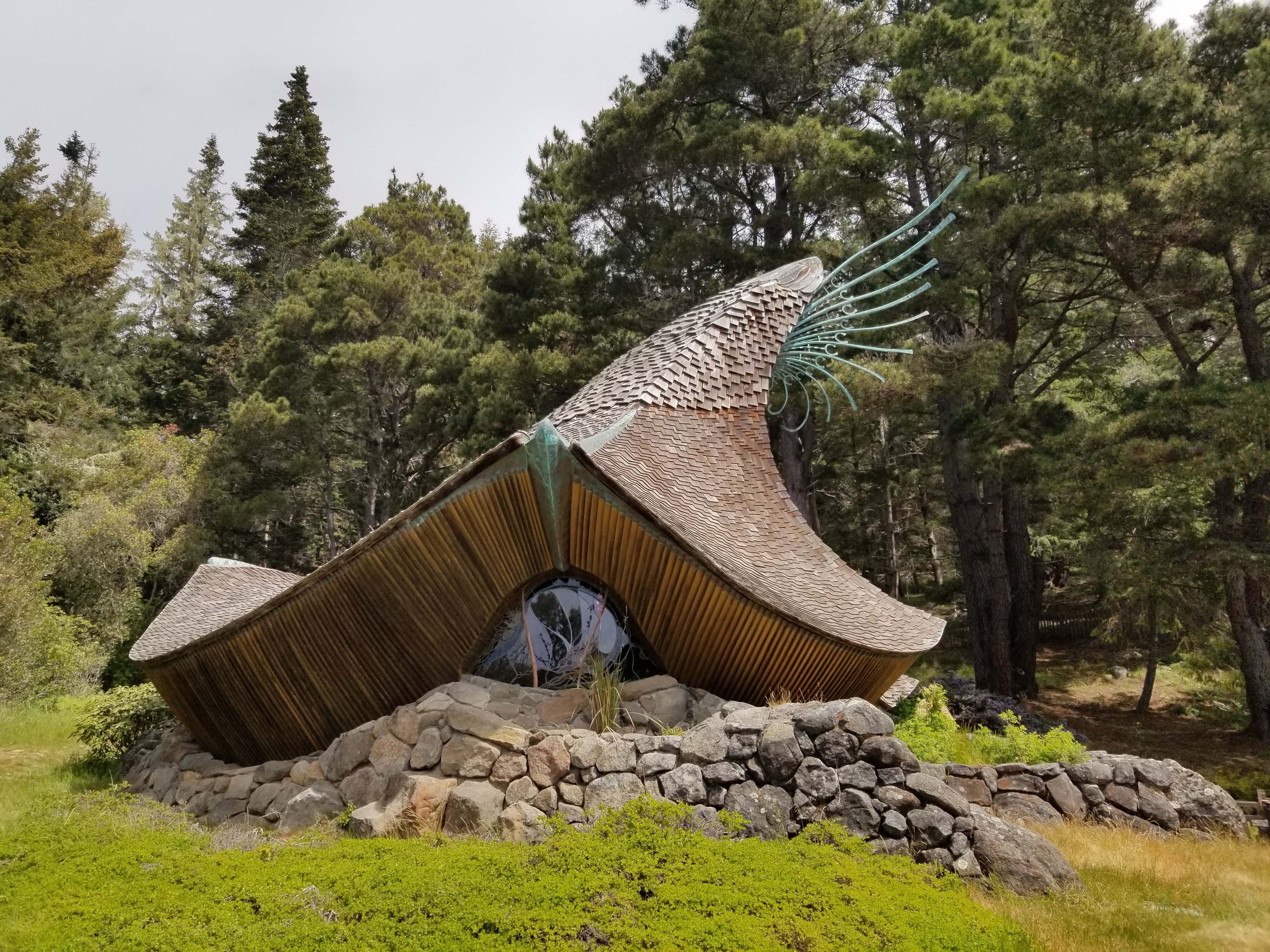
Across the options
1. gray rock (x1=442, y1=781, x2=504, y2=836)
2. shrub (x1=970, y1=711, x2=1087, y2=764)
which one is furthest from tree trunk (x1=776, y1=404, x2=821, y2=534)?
gray rock (x1=442, y1=781, x2=504, y2=836)

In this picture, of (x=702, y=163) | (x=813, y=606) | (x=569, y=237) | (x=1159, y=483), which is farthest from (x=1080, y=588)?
(x=813, y=606)

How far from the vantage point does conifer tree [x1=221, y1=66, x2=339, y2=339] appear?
28.5 meters

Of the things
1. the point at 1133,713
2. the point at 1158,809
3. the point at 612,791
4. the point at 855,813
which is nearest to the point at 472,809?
the point at 612,791

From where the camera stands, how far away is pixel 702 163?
48.5 ft

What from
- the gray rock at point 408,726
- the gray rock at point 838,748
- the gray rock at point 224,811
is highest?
the gray rock at point 838,748

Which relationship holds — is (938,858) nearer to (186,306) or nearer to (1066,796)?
(1066,796)

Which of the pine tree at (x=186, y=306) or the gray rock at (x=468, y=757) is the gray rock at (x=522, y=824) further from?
the pine tree at (x=186, y=306)

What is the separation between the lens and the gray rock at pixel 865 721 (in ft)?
16.1

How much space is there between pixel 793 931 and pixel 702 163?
13.5m

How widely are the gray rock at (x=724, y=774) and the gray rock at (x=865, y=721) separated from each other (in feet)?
2.18

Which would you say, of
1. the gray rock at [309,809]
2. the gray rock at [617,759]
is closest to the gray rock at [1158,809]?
the gray rock at [617,759]

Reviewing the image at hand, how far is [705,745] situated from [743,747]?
0.72 feet

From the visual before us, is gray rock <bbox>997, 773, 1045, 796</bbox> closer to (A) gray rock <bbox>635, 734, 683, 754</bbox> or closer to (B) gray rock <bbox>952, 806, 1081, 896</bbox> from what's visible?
(B) gray rock <bbox>952, 806, 1081, 896</bbox>

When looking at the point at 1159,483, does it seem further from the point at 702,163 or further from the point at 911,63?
the point at 702,163
